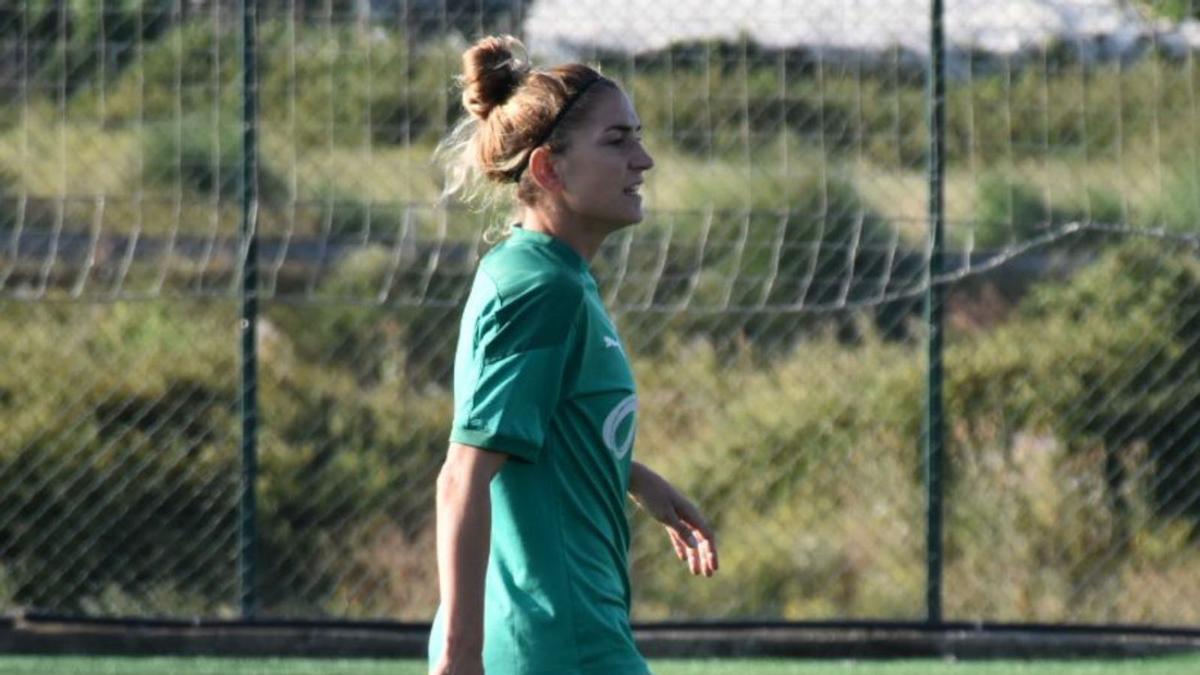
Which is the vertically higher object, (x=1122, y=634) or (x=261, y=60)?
(x=261, y=60)

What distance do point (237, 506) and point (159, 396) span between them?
1148mm

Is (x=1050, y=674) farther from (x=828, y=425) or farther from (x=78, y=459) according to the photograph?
(x=78, y=459)

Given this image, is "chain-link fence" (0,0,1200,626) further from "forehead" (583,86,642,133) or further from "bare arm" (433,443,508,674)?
"bare arm" (433,443,508,674)

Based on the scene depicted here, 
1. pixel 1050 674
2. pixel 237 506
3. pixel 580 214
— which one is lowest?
pixel 1050 674

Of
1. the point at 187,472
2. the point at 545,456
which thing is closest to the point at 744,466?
the point at 187,472

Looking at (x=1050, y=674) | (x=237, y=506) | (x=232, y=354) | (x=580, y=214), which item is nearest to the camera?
(x=580, y=214)

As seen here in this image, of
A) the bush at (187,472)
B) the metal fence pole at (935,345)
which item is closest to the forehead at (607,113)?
the metal fence pole at (935,345)

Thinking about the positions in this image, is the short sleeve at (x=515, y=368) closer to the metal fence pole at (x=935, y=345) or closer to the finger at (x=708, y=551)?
the finger at (x=708, y=551)

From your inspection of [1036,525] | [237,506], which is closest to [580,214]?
[237,506]

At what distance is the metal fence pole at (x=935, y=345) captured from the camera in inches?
288

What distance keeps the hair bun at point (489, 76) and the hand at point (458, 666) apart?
0.88m

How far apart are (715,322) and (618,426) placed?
20.6 ft

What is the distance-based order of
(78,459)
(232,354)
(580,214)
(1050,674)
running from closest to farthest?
(580,214)
(1050,674)
(78,459)
(232,354)

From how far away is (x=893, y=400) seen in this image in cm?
850
